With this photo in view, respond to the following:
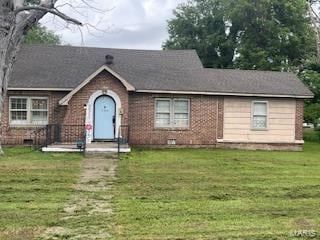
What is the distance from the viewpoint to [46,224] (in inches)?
→ 310

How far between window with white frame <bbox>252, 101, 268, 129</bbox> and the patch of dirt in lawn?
37.4 ft

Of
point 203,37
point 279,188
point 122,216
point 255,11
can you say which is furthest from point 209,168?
point 203,37

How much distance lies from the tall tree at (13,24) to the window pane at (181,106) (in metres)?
11.3

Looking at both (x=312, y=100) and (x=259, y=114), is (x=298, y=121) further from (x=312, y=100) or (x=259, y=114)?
(x=312, y=100)

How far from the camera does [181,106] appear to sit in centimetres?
2317

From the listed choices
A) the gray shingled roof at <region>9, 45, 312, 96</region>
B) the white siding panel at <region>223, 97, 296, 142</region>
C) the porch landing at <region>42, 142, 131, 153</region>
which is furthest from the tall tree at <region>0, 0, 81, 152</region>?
the white siding panel at <region>223, 97, 296, 142</region>

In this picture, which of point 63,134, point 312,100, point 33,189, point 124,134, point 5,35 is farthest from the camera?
point 312,100

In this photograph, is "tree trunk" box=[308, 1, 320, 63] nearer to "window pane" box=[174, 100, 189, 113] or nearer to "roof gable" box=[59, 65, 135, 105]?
"window pane" box=[174, 100, 189, 113]

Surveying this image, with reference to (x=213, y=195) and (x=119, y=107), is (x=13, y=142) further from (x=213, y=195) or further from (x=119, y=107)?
(x=213, y=195)

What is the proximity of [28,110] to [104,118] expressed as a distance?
3361 millimetres

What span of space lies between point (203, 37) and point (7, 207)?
38582 mm

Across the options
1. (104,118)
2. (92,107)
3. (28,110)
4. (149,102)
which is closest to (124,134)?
(104,118)

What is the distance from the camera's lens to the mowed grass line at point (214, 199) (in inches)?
302

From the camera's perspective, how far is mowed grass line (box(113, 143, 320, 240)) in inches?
302
